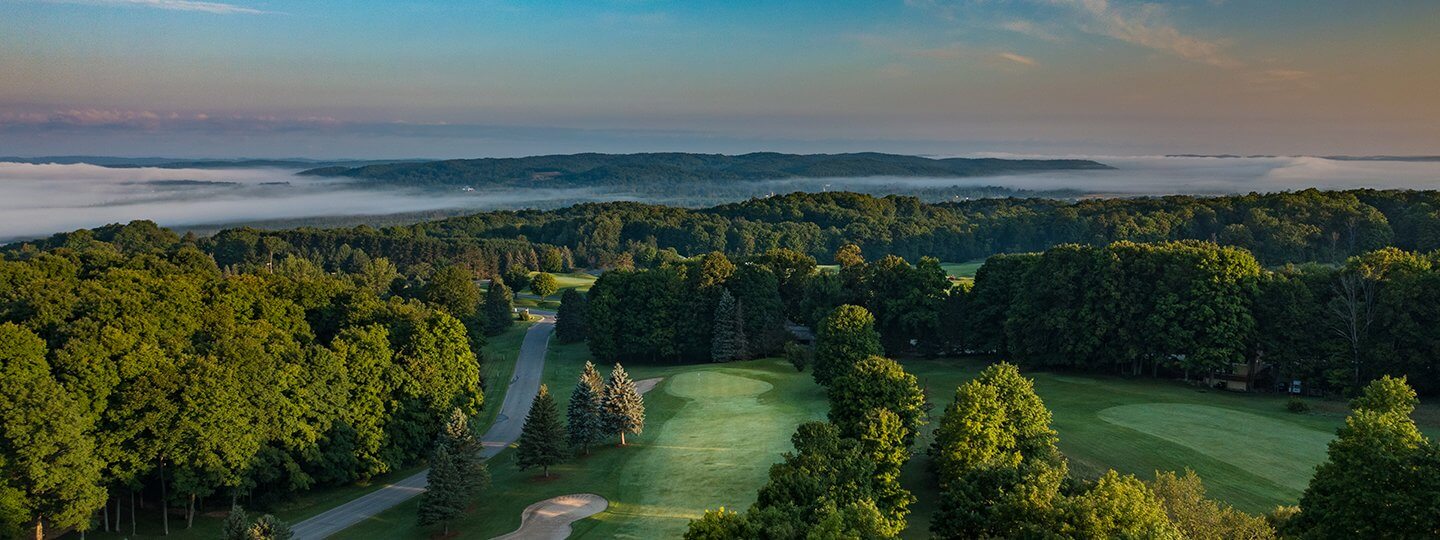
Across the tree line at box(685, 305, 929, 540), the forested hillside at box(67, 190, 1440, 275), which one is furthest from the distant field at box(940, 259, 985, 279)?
the tree line at box(685, 305, 929, 540)

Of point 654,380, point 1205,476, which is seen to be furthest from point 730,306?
point 1205,476

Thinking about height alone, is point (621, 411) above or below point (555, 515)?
above

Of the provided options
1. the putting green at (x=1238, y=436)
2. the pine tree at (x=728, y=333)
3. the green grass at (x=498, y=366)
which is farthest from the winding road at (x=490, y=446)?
the putting green at (x=1238, y=436)

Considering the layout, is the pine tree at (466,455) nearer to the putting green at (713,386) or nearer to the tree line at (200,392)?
the tree line at (200,392)

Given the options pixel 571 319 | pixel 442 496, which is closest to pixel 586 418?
pixel 442 496

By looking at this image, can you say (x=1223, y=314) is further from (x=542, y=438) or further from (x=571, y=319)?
(x=571, y=319)

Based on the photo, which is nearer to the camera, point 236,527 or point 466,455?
point 236,527

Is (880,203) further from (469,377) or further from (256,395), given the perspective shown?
(256,395)
